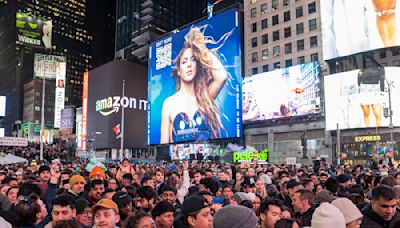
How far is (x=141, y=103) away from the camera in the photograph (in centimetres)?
9338

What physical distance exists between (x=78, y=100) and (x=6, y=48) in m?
37.9

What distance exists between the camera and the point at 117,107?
8981 cm

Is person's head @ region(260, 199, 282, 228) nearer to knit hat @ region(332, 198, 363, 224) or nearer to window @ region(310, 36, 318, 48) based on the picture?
knit hat @ region(332, 198, 363, 224)

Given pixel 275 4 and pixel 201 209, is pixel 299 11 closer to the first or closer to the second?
pixel 275 4

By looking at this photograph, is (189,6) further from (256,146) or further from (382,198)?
(382,198)

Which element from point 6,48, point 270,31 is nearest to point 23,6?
point 6,48

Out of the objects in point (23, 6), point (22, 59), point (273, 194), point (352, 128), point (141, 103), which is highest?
point (23, 6)

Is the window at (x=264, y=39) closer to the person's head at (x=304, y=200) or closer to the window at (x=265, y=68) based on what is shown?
the window at (x=265, y=68)

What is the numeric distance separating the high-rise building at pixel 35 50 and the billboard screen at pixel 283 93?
389ft

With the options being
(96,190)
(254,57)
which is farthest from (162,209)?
(254,57)

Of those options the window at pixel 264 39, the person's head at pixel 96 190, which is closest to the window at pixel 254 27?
the window at pixel 264 39

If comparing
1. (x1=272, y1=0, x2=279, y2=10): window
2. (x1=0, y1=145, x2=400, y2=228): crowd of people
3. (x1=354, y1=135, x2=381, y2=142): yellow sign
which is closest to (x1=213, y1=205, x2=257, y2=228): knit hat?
(x1=0, y1=145, x2=400, y2=228): crowd of people

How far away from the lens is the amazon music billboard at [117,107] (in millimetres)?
89656

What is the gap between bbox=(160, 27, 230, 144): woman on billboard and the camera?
66750 millimetres
